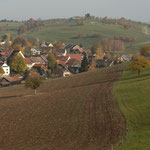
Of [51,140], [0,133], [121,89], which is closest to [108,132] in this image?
[51,140]

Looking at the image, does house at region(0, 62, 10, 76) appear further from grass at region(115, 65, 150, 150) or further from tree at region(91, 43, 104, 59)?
grass at region(115, 65, 150, 150)

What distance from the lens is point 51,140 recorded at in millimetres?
29547

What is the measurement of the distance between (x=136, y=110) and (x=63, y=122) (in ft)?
29.8

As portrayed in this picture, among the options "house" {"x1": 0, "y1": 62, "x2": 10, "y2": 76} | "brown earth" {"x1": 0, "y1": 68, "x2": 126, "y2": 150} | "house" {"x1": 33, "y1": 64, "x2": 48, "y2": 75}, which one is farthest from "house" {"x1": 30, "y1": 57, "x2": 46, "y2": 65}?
"brown earth" {"x1": 0, "y1": 68, "x2": 126, "y2": 150}

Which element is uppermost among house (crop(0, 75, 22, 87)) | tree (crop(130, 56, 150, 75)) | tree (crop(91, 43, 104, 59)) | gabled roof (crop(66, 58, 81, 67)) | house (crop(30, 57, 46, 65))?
tree (crop(91, 43, 104, 59))

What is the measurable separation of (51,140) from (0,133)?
6.54 meters

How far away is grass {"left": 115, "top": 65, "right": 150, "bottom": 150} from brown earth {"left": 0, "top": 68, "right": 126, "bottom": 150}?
966 mm

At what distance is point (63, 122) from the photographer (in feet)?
118

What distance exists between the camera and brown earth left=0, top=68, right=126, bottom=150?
28.5m

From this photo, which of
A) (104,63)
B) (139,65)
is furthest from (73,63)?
(139,65)

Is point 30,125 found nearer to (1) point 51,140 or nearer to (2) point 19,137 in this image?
(2) point 19,137

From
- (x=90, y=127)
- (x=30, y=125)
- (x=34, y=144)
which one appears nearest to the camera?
(x=34, y=144)

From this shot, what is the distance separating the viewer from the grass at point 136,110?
1039 inches

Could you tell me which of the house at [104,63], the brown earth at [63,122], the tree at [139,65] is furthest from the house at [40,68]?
the brown earth at [63,122]
